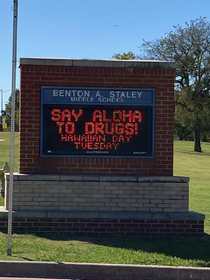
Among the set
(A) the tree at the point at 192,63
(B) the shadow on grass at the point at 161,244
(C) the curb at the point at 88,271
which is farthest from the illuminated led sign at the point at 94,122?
(A) the tree at the point at 192,63

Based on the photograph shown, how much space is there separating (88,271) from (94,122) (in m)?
3.17

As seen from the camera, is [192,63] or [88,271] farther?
[192,63]

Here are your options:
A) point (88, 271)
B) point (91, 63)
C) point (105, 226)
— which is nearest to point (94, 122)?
point (91, 63)

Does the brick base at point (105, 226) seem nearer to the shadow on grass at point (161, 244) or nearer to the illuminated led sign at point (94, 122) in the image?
the shadow on grass at point (161, 244)

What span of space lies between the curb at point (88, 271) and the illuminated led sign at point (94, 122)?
9.39ft

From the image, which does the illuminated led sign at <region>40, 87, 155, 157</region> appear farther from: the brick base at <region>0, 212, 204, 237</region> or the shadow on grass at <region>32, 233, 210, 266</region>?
the shadow on grass at <region>32, 233, 210, 266</region>

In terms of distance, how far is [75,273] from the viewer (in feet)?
21.6

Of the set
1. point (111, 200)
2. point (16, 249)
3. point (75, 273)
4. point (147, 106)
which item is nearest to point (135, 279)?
point (75, 273)

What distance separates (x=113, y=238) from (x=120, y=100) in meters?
2.52

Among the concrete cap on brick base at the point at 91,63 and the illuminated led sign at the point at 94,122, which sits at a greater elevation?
the concrete cap on brick base at the point at 91,63

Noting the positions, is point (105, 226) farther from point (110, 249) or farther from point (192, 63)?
point (192, 63)

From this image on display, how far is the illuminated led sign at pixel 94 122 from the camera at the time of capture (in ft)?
29.4

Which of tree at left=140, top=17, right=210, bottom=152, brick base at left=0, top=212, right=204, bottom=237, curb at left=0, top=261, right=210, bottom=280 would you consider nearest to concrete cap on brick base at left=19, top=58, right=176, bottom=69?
brick base at left=0, top=212, right=204, bottom=237

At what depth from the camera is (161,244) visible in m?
8.19
